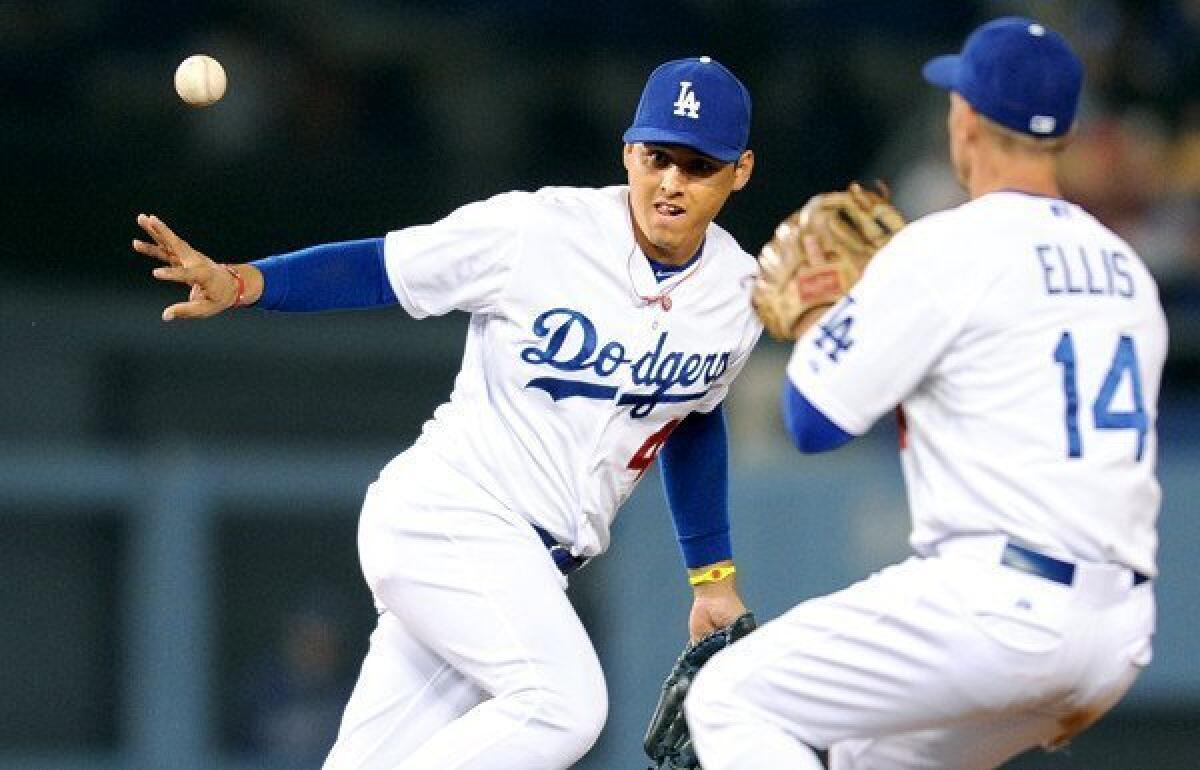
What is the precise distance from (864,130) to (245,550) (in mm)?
3199

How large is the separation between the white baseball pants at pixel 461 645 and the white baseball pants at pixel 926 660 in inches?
18.6

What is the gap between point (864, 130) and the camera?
9.36 metres

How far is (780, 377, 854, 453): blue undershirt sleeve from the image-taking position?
349cm

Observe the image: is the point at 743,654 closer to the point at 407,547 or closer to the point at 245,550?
the point at 407,547

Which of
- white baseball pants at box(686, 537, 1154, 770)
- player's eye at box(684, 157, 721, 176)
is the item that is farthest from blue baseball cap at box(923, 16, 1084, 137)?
player's eye at box(684, 157, 721, 176)

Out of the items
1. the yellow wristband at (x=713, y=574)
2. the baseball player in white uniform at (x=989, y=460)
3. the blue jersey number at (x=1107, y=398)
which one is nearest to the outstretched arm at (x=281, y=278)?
the yellow wristband at (x=713, y=574)

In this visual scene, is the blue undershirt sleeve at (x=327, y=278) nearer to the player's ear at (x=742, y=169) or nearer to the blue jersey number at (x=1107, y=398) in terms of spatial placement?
the player's ear at (x=742, y=169)

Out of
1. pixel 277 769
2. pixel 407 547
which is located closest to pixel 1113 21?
pixel 277 769

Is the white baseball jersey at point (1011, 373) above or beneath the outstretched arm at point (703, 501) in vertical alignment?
above

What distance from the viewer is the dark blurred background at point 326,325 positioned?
802 cm

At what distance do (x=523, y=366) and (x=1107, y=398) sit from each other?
124 centimetres

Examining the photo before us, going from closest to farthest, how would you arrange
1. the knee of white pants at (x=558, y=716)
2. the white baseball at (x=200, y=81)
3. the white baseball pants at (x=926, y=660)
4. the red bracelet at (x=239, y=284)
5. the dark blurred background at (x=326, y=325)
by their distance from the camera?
the white baseball pants at (x=926, y=660)
the knee of white pants at (x=558, y=716)
the red bracelet at (x=239, y=284)
the white baseball at (x=200, y=81)
the dark blurred background at (x=326, y=325)

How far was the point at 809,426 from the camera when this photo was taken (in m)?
3.50

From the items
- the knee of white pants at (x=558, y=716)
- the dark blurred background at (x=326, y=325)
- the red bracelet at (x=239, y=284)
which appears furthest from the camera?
the dark blurred background at (x=326, y=325)
